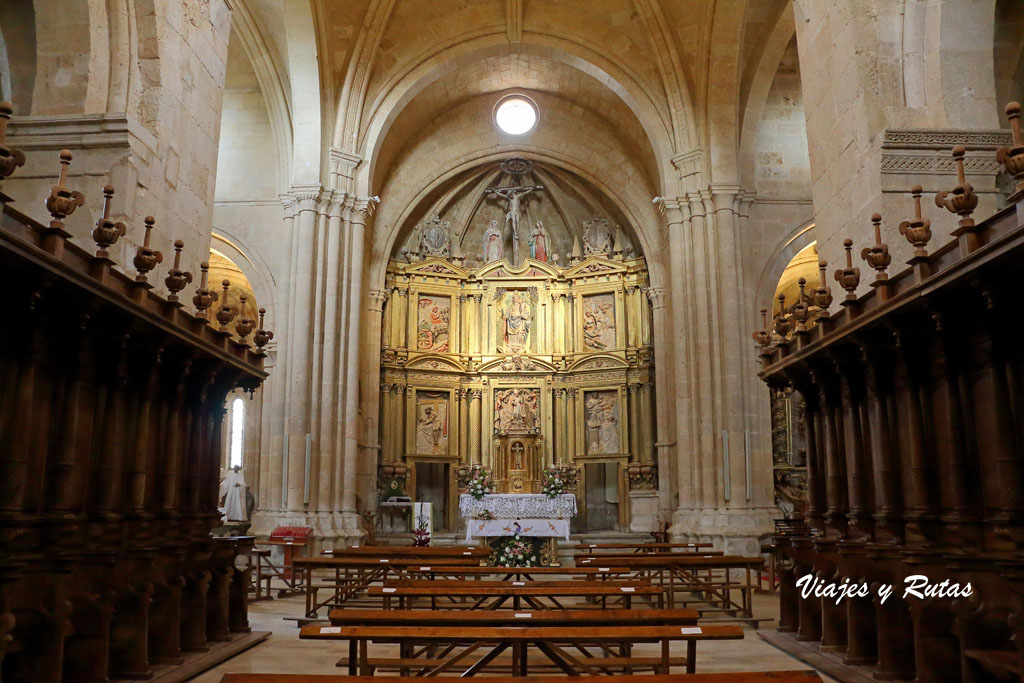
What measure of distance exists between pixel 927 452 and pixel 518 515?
469 inches

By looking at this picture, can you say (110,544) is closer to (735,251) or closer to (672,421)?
(735,251)

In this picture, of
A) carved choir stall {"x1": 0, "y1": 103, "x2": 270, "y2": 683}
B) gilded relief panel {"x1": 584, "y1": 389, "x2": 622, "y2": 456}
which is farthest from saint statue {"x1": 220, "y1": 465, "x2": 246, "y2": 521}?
carved choir stall {"x1": 0, "y1": 103, "x2": 270, "y2": 683}

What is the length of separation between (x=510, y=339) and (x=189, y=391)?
51.6ft

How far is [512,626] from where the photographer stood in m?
4.56

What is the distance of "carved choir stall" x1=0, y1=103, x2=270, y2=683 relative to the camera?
15.8 feet

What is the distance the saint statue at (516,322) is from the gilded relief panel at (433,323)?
1598mm

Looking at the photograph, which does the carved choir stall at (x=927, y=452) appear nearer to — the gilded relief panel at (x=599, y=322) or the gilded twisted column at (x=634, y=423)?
the gilded twisted column at (x=634, y=423)

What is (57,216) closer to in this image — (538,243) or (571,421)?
(571,421)

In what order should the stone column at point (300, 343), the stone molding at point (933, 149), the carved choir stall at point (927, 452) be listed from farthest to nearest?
the stone column at point (300, 343) < the stone molding at point (933, 149) < the carved choir stall at point (927, 452)

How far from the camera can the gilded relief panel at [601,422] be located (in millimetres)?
21797

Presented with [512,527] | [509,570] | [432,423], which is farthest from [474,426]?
[509,570]

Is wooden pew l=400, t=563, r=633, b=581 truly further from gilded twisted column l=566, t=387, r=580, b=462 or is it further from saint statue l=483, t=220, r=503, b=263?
saint statue l=483, t=220, r=503, b=263

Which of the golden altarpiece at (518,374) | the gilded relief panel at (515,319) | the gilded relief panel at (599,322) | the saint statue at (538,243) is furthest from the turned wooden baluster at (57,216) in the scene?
the saint statue at (538,243)

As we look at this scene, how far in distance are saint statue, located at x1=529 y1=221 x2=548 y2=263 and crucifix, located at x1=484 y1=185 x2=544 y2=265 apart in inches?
17.1
